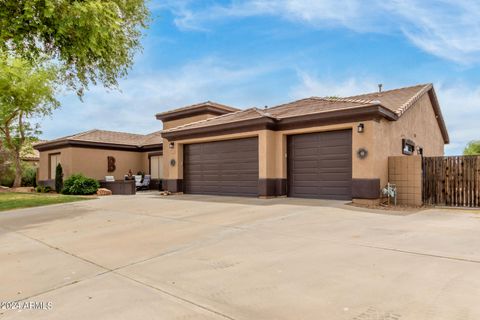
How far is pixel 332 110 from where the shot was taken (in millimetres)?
11117

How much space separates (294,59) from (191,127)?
6.65 meters

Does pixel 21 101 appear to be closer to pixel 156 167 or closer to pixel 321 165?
pixel 156 167

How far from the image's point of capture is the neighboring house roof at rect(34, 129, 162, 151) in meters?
19.9

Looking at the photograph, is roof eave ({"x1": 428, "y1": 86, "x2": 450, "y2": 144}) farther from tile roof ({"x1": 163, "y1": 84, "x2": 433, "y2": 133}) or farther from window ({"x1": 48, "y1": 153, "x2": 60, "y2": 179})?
window ({"x1": 48, "y1": 153, "x2": 60, "y2": 179})

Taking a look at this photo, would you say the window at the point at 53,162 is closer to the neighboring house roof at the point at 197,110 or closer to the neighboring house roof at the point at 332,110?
the neighboring house roof at the point at 197,110

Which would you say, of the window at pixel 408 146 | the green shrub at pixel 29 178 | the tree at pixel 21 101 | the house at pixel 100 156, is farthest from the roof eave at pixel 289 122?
the green shrub at pixel 29 178

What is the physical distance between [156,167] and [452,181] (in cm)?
1718

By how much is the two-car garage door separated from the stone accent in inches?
61.0

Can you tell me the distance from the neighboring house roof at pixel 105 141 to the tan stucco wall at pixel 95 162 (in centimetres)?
37

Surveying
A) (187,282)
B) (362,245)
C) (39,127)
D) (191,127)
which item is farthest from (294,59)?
(39,127)

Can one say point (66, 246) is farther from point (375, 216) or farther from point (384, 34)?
point (384, 34)

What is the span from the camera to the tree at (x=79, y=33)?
30.7 ft

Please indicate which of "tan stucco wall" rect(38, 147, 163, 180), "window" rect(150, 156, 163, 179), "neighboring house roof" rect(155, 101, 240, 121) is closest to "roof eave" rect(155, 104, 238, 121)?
"neighboring house roof" rect(155, 101, 240, 121)

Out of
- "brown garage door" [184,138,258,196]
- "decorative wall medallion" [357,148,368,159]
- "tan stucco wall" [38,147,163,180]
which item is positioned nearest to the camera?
"decorative wall medallion" [357,148,368,159]
